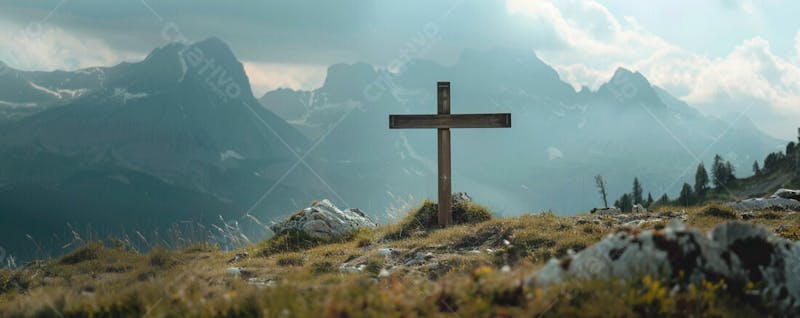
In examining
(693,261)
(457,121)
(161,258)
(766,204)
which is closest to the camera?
(693,261)

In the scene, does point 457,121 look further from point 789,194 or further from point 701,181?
point 701,181

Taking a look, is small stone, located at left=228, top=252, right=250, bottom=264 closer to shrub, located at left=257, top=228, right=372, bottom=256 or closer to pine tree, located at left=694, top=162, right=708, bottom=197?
shrub, located at left=257, top=228, right=372, bottom=256

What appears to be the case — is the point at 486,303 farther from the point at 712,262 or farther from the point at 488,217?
the point at 488,217

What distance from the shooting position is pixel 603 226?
14.2m

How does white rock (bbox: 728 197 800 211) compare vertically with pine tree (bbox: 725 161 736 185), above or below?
above

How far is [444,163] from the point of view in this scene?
1764 cm

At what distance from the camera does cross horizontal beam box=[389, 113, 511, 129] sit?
17016 mm

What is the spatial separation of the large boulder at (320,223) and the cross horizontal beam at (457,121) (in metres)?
3.22

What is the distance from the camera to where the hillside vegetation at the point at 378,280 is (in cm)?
560

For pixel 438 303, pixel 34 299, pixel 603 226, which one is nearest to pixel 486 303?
pixel 438 303

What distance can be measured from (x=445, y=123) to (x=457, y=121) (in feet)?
A: 1.21

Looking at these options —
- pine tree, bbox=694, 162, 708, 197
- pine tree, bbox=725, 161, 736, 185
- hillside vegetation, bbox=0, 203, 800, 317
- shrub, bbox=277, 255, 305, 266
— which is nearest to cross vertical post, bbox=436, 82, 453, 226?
hillside vegetation, bbox=0, 203, 800, 317

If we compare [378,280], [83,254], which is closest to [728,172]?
[83,254]

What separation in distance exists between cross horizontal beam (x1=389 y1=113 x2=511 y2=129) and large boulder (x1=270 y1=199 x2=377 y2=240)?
322 cm
